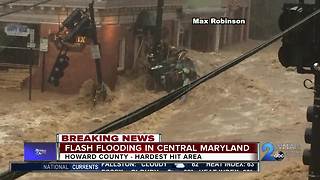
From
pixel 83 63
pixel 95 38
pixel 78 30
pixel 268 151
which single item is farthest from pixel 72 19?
pixel 268 151

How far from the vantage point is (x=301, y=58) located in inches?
217

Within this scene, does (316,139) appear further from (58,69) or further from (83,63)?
(58,69)

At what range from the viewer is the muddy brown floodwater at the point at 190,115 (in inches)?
756

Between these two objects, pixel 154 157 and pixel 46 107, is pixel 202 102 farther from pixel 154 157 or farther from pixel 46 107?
pixel 154 157

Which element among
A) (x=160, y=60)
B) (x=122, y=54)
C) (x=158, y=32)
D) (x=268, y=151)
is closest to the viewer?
(x=268, y=151)

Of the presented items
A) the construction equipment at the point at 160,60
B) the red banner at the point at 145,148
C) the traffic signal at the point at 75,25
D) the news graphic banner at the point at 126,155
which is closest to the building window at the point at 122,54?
the construction equipment at the point at 160,60

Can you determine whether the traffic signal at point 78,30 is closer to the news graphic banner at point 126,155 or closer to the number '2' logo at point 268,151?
the number '2' logo at point 268,151

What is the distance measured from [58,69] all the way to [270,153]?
1323 cm

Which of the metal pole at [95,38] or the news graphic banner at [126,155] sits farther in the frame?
the metal pole at [95,38]

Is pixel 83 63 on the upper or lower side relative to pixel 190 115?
upper

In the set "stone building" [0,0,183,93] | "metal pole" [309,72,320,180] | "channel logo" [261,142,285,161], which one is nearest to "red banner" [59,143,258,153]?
"channel logo" [261,142,285,161]

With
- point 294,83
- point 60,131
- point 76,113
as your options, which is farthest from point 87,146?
point 294,83

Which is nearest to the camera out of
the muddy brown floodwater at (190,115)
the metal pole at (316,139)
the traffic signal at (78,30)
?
the metal pole at (316,139)

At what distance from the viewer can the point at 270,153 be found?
18.4 metres
